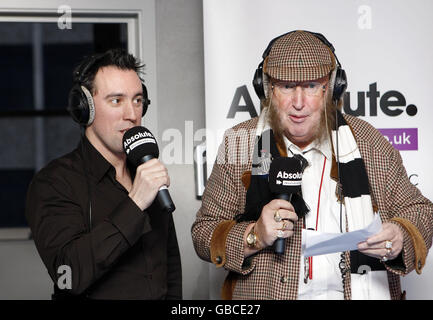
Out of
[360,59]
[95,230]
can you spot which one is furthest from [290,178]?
[360,59]

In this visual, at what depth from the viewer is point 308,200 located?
1853mm

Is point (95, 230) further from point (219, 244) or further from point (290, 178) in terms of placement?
point (290, 178)

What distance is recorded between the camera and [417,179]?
2.59m

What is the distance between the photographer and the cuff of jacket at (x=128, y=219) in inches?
63.1

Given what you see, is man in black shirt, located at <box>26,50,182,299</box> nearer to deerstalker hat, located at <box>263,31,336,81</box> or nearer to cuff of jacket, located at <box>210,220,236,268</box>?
cuff of jacket, located at <box>210,220,236,268</box>

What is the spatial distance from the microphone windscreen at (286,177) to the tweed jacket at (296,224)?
217mm

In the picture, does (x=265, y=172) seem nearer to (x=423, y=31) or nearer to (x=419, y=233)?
(x=419, y=233)

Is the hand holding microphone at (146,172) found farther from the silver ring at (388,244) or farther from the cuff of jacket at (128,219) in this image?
the silver ring at (388,244)

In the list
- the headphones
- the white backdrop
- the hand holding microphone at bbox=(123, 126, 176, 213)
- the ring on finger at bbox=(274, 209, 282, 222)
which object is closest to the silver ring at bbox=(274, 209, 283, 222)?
the ring on finger at bbox=(274, 209, 282, 222)

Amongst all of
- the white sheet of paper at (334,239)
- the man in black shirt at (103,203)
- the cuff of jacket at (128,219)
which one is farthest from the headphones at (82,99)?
the white sheet of paper at (334,239)

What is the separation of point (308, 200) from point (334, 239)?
27cm

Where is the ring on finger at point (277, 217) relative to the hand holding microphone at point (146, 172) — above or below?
below

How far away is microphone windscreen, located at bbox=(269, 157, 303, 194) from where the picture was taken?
1.66 meters
